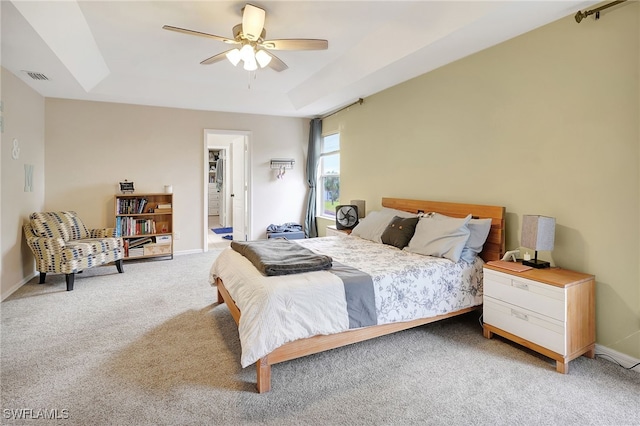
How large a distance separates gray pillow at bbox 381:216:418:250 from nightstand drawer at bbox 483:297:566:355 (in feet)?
3.12

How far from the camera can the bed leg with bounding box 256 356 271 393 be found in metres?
1.98

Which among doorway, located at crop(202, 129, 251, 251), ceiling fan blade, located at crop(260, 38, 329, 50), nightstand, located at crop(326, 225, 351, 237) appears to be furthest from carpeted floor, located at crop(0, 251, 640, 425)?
doorway, located at crop(202, 129, 251, 251)

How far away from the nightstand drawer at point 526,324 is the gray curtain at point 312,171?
413cm

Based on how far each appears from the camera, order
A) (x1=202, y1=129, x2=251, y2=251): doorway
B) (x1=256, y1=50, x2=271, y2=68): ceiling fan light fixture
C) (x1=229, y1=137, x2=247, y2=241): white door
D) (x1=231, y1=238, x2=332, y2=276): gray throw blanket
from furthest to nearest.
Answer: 1. (x1=229, y1=137, x2=247, y2=241): white door
2. (x1=202, y1=129, x2=251, y2=251): doorway
3. (x1=256, y1=50, x2=271, y2=68): ceiling fan light fixture
4. (x1=231, y1=238, x2=332, y2=276): gray throw blanket

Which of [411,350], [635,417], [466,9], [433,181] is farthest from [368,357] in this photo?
[466,9]

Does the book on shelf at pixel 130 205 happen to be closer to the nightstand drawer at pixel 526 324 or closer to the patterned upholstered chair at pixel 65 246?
the patterned upholstered chair at pixel 65 246

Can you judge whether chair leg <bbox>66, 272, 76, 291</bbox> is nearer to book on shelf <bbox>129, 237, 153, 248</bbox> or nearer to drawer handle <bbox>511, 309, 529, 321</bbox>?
book on shelf <bbox>129, 237, 153, 248</bbox>

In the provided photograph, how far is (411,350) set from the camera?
98.6 inches

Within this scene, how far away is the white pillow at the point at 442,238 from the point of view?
114 inches

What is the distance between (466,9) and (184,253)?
5.23 meters

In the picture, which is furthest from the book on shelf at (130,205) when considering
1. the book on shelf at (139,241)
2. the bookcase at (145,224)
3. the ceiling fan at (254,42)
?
the ceiling fan at (254,42)

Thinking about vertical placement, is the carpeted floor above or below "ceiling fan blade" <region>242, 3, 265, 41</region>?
below

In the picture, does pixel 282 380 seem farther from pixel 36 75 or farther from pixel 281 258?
pixel 36 75

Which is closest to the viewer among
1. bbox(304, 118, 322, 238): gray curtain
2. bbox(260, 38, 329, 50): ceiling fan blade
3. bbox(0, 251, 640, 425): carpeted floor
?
bbox(0, 251, 640, 425): carpeted floor
